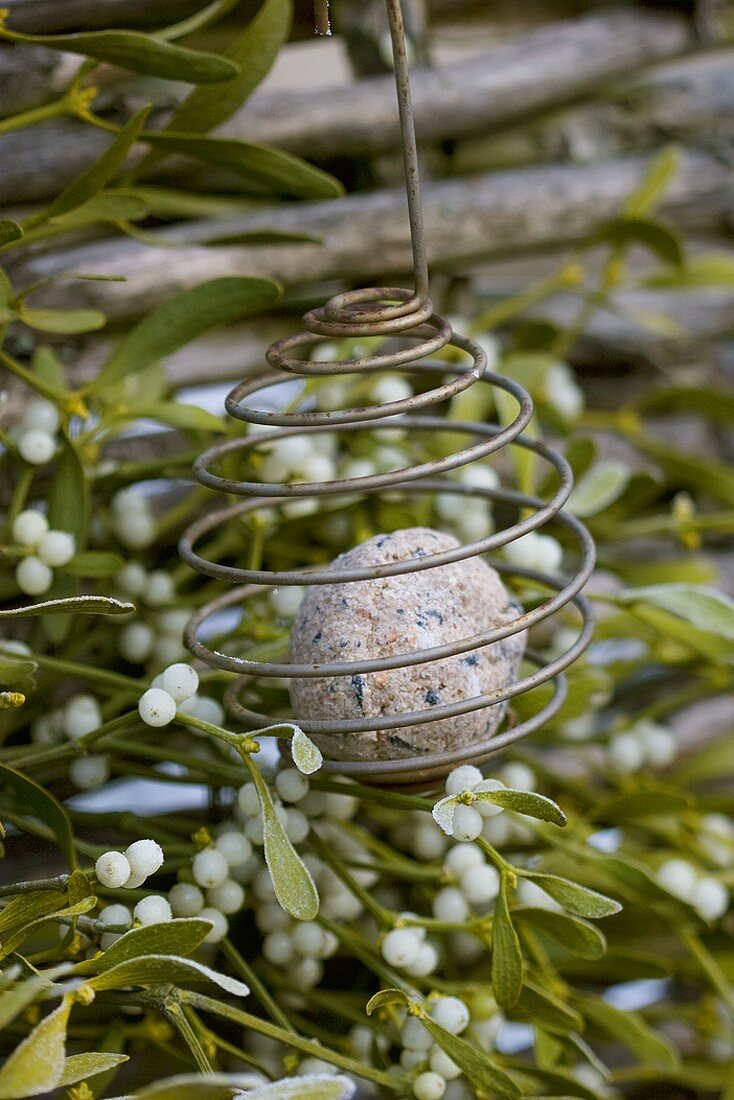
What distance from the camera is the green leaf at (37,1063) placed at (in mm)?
411

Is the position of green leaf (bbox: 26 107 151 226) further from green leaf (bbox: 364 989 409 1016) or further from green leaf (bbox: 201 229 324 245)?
green leaf (bbox: 364 989 409 1016)

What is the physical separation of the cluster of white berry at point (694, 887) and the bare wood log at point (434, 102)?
22.2 inches

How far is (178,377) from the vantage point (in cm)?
89

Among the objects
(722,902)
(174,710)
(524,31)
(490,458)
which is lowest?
(722,902)

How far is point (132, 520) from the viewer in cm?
75

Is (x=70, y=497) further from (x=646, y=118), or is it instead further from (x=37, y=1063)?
(x=646, y=118)

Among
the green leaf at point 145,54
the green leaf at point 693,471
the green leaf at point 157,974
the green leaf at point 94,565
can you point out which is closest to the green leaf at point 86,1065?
the green leaf at point 157,974

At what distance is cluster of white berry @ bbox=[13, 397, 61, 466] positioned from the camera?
26.7 inches

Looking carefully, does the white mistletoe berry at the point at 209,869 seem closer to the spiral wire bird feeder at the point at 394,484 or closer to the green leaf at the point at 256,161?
the spiral wire bird feeder at the point at 394,484

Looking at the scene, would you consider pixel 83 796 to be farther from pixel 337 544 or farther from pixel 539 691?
pixel 539 691

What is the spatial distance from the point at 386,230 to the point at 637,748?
0.43m

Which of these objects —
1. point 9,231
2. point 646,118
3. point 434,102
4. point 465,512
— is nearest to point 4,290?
point 9,231

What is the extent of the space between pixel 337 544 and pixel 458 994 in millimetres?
297

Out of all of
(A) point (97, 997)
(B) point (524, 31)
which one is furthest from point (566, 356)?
(A) point (97, 997)
